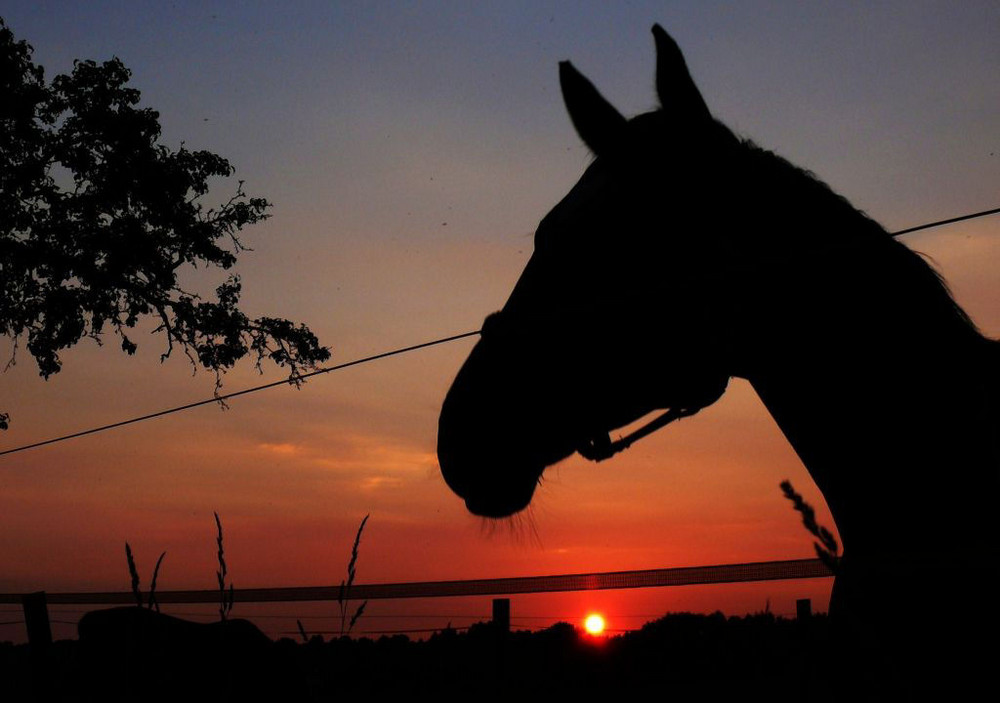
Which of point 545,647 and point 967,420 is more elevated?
point 967,420

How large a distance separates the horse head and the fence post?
5919mm

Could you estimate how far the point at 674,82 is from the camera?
2344 mm

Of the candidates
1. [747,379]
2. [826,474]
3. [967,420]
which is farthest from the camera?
[747,379]

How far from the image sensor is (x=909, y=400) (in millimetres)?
2078

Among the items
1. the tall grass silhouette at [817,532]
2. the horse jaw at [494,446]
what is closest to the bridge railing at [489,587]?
the horse jaw at [494,446]

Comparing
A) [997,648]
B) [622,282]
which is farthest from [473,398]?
[997,648]

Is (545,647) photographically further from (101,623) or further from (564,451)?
(564,451)

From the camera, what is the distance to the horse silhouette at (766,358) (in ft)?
6.47

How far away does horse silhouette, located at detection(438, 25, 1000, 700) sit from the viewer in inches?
77.6

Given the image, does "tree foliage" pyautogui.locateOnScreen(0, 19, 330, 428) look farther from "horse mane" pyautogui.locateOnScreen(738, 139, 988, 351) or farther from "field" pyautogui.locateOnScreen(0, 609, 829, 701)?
"horse mane" pyautogui.locateOnScreen(738, 139, 988, 351)

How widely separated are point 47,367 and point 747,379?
50.7ft

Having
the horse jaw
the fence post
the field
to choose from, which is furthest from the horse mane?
the fence post

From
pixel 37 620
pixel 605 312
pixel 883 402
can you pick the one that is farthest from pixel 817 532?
pixel 37 620

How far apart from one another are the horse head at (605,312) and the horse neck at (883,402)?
0.63 feet
